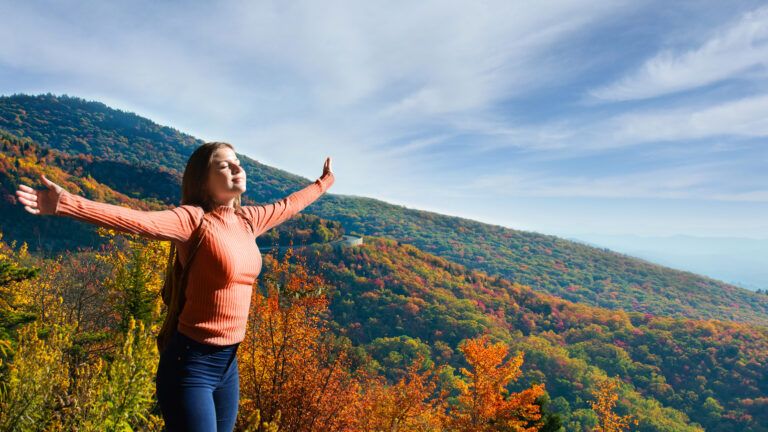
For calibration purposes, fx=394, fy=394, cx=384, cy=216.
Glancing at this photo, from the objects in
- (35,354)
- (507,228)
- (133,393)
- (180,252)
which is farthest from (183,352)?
(507,228)

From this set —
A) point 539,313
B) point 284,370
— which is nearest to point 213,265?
point 284,370

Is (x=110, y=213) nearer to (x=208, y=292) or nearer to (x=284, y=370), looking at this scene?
(x=208, y=292)

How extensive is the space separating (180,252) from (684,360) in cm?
8669

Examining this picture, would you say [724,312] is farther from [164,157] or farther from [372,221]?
[164,157]

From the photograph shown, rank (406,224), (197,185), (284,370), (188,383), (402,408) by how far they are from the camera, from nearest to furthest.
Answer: (188,383), (197,185), (284,370), (402,408), (406,224)

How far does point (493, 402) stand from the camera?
1848 centimetres

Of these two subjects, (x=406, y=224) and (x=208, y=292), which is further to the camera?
(x=406, y=224)

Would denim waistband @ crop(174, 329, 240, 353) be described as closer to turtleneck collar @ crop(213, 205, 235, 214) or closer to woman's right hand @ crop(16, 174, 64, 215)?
turtleneck collar @ crop(213, 205, 235, 214)

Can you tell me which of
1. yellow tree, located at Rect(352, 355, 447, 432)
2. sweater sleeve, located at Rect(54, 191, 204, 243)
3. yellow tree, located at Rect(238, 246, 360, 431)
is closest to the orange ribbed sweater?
A: sweater sleeve, located at Rect(54, 191, 204, 243)

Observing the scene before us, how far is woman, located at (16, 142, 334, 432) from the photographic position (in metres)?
1.43

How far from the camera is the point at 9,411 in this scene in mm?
3141

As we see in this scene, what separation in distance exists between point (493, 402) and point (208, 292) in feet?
65.1

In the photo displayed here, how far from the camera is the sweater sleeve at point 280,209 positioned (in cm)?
187

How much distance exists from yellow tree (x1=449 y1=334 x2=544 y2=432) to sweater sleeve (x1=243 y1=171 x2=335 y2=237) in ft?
56.3
